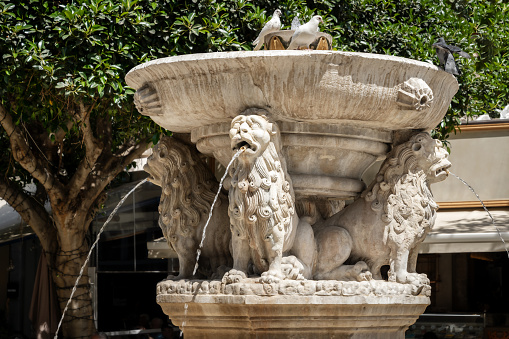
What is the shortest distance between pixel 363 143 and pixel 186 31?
4.65 m

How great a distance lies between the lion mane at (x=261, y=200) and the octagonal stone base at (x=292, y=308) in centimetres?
24

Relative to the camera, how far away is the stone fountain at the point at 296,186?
15.0 ft

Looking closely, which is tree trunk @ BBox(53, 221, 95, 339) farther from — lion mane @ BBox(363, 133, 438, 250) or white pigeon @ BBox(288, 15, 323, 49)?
lion mane @ BBox(363, 133, 438, 250)

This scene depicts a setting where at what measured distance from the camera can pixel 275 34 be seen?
5387 mm

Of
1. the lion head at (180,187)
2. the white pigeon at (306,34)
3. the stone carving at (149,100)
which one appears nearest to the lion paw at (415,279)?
the lion head at (180,187)

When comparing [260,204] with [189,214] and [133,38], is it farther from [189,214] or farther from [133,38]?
[133,38]

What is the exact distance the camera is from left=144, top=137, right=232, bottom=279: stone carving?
17.0 ft

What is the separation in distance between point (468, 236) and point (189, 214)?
19.5 ft

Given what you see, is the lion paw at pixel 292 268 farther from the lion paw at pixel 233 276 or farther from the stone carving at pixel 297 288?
the lion paw at pixel 233 276

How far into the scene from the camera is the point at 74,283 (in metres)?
11.0

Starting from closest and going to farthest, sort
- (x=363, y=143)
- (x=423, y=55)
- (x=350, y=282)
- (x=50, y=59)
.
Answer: (x=350, y=282) → (x=363, y=143) → (x=50, y=59) → (x=423, y=55)

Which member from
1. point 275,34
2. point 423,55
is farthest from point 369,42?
point 275,34

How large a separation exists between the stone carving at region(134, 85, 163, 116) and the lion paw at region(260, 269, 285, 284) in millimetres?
1128

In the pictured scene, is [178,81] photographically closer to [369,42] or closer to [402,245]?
[402,245]
